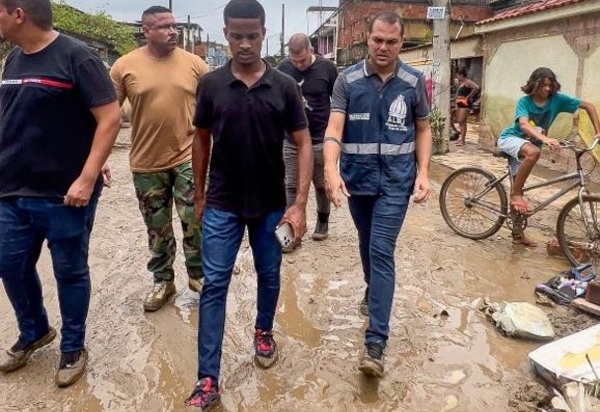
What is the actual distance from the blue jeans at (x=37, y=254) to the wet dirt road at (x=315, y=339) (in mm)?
285

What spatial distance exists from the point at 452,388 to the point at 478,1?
28.3m

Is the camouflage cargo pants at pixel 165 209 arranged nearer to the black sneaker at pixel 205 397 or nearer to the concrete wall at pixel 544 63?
the black sneaker at pixel 205 397

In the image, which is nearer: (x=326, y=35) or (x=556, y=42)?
(x=556, y=42)

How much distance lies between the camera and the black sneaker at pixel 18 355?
3119mm

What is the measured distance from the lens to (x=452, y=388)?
300 cm

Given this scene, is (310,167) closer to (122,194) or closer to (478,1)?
(122,194)

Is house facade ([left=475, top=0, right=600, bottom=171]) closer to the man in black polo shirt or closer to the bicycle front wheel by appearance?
the bicycle front wheel

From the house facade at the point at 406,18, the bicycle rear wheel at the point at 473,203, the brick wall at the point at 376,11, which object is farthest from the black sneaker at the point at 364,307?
the brick wall at the point at 376,11

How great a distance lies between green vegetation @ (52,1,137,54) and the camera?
22.3 metres

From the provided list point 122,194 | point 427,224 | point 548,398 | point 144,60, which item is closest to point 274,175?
point 144,60

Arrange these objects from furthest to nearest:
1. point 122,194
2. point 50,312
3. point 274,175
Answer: point 122,194
point 50,312
point 274,175

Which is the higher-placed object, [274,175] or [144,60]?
[144,60]

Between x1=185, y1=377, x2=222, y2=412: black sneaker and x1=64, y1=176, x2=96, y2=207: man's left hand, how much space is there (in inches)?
Answer: 42.1

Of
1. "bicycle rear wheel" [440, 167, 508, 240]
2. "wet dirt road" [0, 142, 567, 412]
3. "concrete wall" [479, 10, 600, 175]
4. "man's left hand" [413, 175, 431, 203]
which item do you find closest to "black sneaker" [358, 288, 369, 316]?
"wet dirt road" [0, 142, 567, 412]
